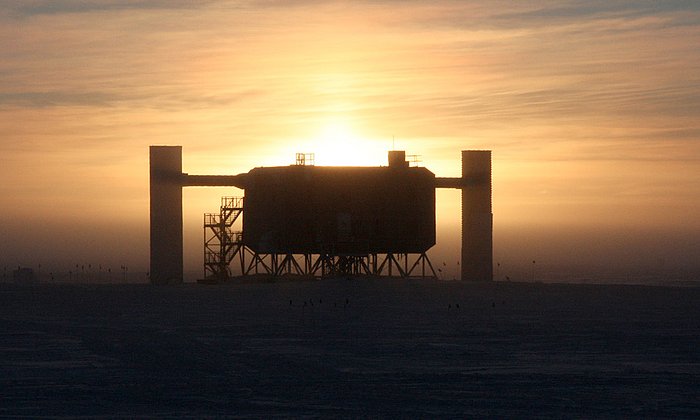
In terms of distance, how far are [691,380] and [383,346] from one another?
49.3 ft

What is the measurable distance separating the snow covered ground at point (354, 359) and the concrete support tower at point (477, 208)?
3567 centimetres

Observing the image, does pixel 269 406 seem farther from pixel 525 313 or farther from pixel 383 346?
pixel 525 313

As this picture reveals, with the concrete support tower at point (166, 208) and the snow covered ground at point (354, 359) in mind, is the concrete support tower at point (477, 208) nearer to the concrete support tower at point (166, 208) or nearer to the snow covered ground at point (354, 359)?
the concrete support tower at point (166, 208)

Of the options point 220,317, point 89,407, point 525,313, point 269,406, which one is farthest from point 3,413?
point 525,313

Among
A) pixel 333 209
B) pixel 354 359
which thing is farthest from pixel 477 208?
pixel 354 359

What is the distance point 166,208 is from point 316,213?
1418 cm

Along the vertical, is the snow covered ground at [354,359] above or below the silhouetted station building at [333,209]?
below

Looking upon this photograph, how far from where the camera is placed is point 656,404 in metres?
35.0

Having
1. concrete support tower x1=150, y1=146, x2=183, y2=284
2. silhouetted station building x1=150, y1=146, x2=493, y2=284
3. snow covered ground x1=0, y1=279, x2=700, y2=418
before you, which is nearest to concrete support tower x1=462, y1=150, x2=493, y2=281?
silhouetted station building x1=150, y1=146, x2=493, y2=284

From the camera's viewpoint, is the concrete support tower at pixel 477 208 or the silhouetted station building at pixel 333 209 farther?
the concrete support tower at pixel 477 208

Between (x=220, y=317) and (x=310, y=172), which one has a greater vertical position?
(x=310, y=172)

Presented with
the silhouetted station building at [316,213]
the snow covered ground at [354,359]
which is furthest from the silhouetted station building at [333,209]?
the snow covered ground at [354,359]

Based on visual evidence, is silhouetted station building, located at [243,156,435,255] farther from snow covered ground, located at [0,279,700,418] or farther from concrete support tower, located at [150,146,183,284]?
snow covered ground, located at [0,279,700,418]

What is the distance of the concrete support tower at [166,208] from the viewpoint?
115m
